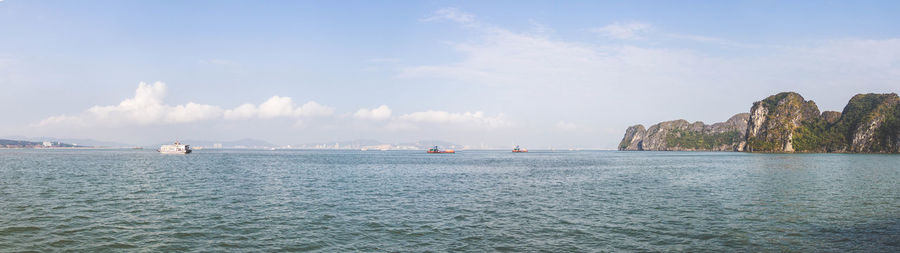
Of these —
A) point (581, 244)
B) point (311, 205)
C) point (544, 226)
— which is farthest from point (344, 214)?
point (581, 244)

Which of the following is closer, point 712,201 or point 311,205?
point 311,205

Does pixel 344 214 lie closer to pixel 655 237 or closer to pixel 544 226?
pixel 544 226

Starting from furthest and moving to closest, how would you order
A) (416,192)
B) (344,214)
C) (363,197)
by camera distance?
(416,192) < (363,197) < (344,214)

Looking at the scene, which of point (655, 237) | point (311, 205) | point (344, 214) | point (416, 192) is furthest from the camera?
point (416, 192)

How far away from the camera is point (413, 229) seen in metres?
30.5

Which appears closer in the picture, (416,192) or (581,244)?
(581,244)

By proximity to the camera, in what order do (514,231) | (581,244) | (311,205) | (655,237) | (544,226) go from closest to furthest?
(581,244) → (655,237) → (514,231) → (544,226) → (311,205)

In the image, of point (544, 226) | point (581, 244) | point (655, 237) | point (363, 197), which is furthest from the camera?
point (363, 197)

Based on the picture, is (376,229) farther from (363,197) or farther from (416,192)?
(416,192)

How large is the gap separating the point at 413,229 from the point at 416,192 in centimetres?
2347

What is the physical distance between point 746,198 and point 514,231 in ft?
102

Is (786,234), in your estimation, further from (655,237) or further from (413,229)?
(413,229)

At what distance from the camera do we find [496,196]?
49594mm

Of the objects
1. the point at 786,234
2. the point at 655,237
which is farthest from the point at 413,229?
the point at 786,234
